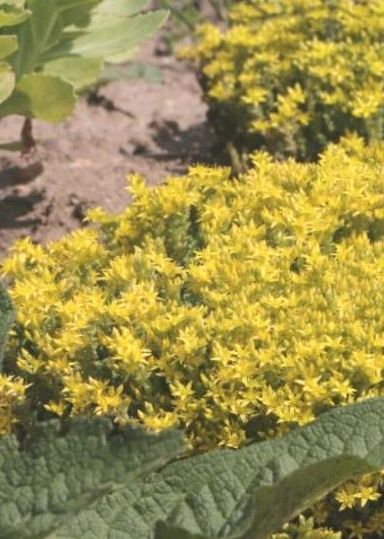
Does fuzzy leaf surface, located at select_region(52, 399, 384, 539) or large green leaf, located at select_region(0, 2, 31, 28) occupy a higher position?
large green leaf, located at select_region(0, 2, 31, 28)

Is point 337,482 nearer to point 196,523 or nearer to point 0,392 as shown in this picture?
point 196,523

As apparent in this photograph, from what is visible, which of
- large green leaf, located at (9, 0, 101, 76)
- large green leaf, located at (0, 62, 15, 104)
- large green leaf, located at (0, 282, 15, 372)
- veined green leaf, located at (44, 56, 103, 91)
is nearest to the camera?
large green leaf, located at (0, 282, 15, 372)

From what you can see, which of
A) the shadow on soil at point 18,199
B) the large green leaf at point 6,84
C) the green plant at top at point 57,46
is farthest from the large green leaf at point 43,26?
the shadow on soil at point 18,199

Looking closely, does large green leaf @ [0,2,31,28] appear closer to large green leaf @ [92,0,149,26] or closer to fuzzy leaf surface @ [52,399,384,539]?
large green leaf @ [92,0,149,26]

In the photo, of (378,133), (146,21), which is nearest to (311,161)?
(378,133)

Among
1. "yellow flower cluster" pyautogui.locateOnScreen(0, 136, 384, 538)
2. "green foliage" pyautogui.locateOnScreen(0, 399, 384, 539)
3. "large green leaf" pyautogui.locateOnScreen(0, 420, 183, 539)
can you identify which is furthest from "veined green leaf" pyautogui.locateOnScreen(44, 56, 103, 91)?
"large green leaf" pyautogui.locateOnScreen(0, 420, 183, 539)

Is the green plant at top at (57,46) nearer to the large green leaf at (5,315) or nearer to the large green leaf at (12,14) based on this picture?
the large green leaf at (12,14)
